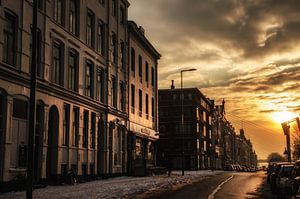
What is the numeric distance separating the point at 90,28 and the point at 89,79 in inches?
170

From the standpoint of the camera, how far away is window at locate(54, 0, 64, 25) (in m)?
30.8

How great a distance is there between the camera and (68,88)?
3234 cm

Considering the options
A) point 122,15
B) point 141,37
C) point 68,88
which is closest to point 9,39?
point 68,88

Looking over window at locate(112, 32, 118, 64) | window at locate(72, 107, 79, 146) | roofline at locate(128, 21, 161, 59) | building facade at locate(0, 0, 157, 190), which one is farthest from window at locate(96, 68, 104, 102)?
roofline at locate(128, 21, 161, 59)

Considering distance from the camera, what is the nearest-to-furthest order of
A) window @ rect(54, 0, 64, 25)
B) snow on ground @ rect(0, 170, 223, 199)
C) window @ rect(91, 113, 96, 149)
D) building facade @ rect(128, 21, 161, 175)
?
1. snow on ground @ rect(0, 170, 223, 199)
2. window @ rect(54, 0, 64, 25)
3. window @ rect(91, 113, 96, 149)
4. building facade @ rect(128, 21, 161, 175)

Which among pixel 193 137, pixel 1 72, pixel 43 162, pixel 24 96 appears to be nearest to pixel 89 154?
pixel 43 162

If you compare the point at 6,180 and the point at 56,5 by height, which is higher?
the point at 56,5

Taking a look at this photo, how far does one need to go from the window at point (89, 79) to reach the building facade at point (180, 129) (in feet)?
213

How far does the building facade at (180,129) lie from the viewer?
10331cm

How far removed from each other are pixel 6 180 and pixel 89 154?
12.9 meters

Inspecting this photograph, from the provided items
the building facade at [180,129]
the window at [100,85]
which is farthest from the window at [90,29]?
the building facade at [180,129]

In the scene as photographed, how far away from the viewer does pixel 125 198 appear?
68.1ft

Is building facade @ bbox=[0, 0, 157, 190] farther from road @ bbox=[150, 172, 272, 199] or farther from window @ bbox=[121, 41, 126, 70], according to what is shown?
road @ bbox=[150, 172, 272, 199]

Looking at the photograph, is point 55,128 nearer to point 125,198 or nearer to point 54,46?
point 54,46
